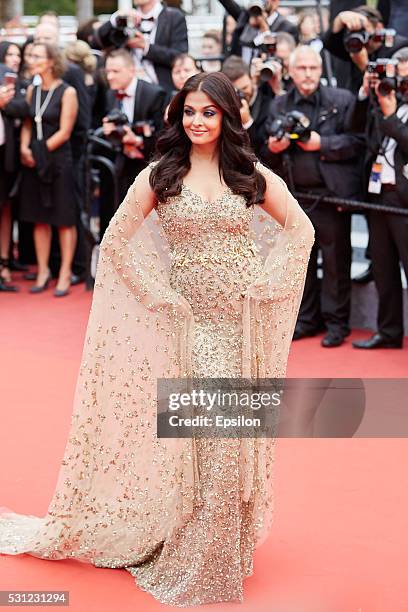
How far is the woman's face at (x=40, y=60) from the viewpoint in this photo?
8.51m

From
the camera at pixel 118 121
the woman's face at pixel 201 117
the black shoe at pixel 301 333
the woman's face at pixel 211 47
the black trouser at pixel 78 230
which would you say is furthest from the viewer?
the woman's face at pixel 211 47

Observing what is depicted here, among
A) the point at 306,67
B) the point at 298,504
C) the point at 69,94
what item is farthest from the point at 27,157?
the point at 298,504

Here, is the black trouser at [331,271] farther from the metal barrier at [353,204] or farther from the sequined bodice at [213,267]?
the sequined bodice at [213,267]

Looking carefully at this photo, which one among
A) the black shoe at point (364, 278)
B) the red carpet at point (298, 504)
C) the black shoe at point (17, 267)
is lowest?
the black shoe at point (17, 267)

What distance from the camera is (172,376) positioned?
4.02 meters

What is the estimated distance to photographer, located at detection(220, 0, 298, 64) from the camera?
834cm

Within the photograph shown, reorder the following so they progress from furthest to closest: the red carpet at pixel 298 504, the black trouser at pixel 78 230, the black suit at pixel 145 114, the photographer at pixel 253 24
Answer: the black trouser at pixel 78 230, the photographer at pixel 253 24, the black suit at pixel 145 114, the red carpet at pixel 298 504

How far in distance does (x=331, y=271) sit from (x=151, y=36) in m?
2.61

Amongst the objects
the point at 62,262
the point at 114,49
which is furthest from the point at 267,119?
the point at 62,262

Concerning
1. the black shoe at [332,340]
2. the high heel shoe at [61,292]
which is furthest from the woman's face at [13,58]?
the black shoe at [332,340]

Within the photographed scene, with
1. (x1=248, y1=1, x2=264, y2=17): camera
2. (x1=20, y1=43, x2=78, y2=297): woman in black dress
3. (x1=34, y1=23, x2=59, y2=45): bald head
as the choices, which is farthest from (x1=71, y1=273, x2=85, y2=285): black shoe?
(x1=248, y1=1, x2=264, y2=17): camera

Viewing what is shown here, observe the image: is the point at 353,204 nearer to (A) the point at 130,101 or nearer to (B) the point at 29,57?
(A) the point at 130,101

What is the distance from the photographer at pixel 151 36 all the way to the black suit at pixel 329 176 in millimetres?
1466

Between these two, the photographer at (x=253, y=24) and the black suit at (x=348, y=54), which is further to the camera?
the photographer at (x=253, y=24)
